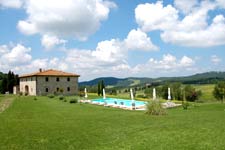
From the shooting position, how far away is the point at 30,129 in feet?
43.1

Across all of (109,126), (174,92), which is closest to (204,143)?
(109,126)

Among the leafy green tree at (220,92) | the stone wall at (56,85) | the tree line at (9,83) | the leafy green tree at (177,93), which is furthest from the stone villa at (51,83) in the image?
the leafy green tree at (220,92)

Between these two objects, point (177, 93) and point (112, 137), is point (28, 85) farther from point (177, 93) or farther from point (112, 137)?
point (112, 137)

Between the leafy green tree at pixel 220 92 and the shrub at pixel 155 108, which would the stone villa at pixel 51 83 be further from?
the shrub at pixel 155 108

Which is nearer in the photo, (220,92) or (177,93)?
(220,92)

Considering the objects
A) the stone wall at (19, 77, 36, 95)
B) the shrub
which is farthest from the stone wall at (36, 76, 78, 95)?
the shrub

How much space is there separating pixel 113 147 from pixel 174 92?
226ft

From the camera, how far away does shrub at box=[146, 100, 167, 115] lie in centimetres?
1920

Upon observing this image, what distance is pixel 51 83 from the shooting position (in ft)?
178

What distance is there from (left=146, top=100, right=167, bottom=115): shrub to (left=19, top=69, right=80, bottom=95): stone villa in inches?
1440

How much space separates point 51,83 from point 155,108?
37.7m

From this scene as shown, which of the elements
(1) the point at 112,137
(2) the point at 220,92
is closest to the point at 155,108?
(1) the point at 112,137

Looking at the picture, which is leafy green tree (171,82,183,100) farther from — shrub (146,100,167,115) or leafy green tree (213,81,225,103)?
shrub (146,100,167,115)

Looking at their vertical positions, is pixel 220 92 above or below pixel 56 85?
below
